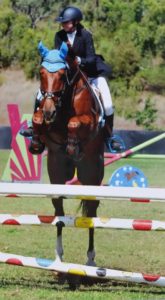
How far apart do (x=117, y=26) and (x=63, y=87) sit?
4903 cm

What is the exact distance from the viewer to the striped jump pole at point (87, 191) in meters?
5.25

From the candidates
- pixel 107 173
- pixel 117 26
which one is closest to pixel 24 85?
pixel 117 26

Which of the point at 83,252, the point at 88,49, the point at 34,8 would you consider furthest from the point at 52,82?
the point at 34,8

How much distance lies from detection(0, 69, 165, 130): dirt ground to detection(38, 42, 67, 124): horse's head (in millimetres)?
43060

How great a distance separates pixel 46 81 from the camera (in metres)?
6.39

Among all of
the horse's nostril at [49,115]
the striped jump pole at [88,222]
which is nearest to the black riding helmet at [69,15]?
the horse's nostril at [49,115]

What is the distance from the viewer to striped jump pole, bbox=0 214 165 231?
18.4 feet

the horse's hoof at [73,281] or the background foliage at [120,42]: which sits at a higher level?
the horse's hoof at [73,281]

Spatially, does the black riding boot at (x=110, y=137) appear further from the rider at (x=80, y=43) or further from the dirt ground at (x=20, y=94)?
the dirt ground at (x=20, y=94)

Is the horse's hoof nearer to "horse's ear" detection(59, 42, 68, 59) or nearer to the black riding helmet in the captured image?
"horse's ear" detection(59, 42, 68, 59)

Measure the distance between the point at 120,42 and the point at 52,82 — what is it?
46.4 metres

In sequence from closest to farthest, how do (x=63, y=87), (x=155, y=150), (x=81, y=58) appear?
(x=63, y=87)
(x=81, y=58)
(x=155, y=150)

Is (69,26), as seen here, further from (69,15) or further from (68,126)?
(68,126)

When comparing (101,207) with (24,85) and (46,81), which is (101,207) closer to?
(46,81)
